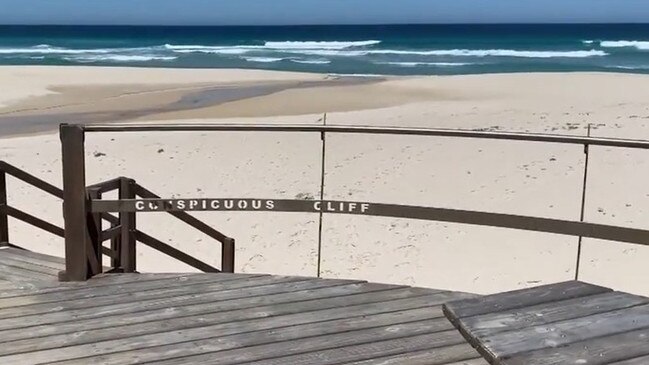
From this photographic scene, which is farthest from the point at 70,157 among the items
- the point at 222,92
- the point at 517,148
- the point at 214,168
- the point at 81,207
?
the point at 222,92

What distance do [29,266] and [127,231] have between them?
2.13ft

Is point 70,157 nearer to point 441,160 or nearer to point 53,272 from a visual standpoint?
point 53,272

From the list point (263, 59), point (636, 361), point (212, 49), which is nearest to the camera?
point (636, 361)

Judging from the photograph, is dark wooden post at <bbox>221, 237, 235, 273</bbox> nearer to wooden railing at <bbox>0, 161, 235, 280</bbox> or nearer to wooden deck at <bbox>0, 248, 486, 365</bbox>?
wooden railing at <bbox>0, 161, 235, 280</bbox>

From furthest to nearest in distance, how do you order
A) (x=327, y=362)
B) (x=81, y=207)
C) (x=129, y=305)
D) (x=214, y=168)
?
1. (x=214, y=168)
2. (x=81, y=207)
3. (x=129, y=305)
4. (x=327, y=362)

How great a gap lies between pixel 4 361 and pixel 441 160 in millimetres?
9879

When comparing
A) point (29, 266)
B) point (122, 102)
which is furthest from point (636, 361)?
point (122, 102)

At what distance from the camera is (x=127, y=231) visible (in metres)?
5.43

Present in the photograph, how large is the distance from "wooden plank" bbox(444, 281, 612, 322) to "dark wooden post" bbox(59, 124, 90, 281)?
2.09 m

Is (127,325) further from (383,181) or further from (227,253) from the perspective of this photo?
(383,181)

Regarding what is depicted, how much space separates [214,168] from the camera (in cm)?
1278

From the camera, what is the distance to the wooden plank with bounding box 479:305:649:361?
3.42 meters

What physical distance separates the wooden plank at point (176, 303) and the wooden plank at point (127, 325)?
0.04m

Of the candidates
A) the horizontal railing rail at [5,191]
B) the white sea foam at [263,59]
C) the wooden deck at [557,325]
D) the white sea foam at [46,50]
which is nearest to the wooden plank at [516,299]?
the wooden deck at [557,325]
